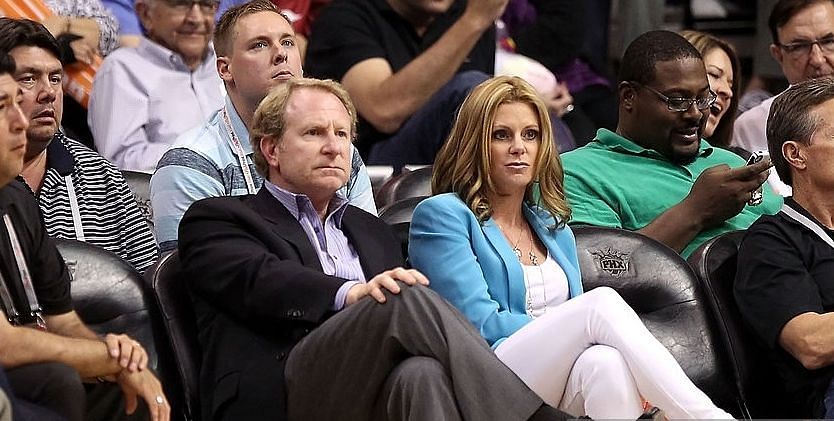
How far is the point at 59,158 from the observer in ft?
13.9

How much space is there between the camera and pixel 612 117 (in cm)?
640

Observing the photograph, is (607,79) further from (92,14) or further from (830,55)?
(92,14)

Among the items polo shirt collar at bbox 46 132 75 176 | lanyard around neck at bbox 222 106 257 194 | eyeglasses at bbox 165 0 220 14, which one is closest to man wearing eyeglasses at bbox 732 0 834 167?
eyeglasses at bbox 165 0 220 14

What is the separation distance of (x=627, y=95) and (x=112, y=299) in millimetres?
1803

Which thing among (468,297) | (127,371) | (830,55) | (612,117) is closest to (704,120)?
(830,55)

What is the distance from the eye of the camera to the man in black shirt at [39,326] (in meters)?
3.12

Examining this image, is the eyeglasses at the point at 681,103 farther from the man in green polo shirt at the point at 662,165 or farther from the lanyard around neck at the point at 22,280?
the lanyard around neck at the point at 22,280

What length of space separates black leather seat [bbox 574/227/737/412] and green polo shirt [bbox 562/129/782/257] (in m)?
0.38

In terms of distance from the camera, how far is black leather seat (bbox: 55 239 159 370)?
3.62 metres

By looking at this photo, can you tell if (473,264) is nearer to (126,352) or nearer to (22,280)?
(126,352)

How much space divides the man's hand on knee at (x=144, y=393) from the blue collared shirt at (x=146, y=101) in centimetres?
184

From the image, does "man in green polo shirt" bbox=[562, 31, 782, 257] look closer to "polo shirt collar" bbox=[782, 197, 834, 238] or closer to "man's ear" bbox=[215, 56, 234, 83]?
"polo shirt collar" bbox=[782, 197, 834, 238]

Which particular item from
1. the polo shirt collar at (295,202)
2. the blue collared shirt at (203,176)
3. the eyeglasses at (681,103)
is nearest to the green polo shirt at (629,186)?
the eyeglasses at (681,103)

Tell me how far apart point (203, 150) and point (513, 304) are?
3.06 ft
